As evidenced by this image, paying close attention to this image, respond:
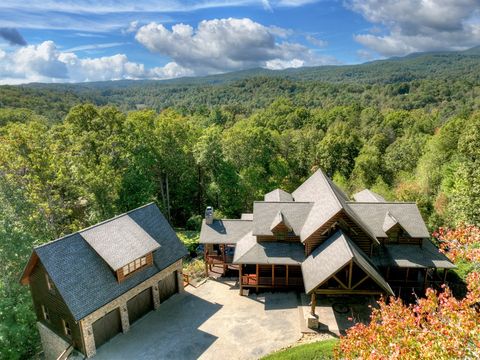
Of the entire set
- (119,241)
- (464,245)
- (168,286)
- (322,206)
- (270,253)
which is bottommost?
(168,286)

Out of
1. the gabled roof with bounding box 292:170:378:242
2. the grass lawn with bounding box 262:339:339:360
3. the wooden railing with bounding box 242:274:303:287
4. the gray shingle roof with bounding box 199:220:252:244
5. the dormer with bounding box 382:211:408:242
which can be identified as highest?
the gabled roof with bounding box 292:170:378:242

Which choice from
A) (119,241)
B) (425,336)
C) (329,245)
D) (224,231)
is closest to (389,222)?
(329,245)

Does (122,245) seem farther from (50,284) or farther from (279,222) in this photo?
(279,222)

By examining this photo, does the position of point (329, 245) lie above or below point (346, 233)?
below

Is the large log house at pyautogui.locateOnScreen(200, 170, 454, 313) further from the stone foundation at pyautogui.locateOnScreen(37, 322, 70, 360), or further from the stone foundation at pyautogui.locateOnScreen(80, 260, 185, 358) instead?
the stone foundation at pyautogui.locateOnScreen(37, 322, 70, 360)

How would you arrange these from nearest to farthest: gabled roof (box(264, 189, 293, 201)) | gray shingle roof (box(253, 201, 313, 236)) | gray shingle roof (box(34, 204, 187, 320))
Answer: gray shingle roof (box(34, 204, 187, 320))
gray shingle roof (box(253, 201, 313, 236))
gabled roof (box(264, 189, 293, 201))

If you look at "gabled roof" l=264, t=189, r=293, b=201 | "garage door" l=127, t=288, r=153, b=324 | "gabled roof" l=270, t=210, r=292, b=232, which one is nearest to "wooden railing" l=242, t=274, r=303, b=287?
"gabled roof" l=270, t=210, r=292, b=232
